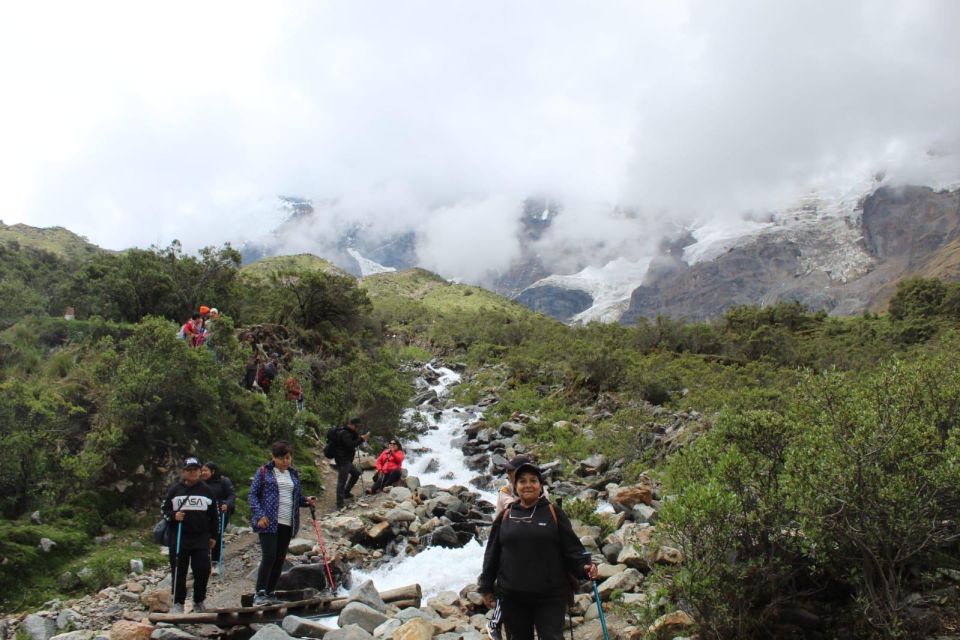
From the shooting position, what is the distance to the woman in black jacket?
511 centimetres

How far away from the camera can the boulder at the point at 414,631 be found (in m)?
7.12

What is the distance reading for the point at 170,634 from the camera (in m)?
6.40

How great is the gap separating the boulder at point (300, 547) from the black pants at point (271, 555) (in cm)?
269

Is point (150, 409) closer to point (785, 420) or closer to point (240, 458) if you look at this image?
point (240, 458)

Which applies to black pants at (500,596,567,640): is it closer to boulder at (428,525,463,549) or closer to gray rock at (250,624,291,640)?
gray rock at (250,624,291,640)

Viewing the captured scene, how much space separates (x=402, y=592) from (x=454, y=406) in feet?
70.6

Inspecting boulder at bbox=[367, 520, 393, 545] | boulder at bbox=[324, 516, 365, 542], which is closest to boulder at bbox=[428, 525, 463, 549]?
boulder at bbox=[367, 520, 393, 545]

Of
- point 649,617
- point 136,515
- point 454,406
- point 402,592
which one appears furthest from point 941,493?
point 454,406

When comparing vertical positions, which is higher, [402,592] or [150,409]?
[150,409]

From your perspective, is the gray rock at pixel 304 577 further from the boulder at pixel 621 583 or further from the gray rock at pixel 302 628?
the boulder at pixel 621 583

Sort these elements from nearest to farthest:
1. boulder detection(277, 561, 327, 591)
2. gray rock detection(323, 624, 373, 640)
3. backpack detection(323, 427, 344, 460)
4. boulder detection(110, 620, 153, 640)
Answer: boulder detection(110, 620, 153, 640) → gray rock detection(323, 624, 373, 640) → boulder detection(277, 561, 327, 591) → backpack detection(323, 427, 344, 460)

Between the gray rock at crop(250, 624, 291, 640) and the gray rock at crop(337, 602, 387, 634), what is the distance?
3.53ft

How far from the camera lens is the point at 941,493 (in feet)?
19.1

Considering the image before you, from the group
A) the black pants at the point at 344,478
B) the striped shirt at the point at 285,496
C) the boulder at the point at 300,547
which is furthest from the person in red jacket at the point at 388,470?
the striped shirt at the point at 285,496
